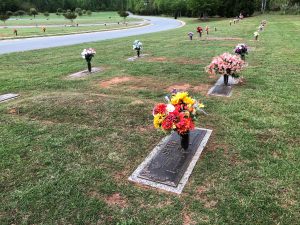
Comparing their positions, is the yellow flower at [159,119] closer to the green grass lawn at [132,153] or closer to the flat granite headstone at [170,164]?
the flat granite headstone at [170,164]

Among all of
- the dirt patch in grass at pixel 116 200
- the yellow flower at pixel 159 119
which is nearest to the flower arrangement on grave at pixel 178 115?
the yellow flower at pixel 159 119

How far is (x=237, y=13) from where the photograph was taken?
1816 inches

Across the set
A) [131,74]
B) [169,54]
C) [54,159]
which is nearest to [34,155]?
[54,159]

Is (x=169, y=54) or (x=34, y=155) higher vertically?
(x=169, y=54)

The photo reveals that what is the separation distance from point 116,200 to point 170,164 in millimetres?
999

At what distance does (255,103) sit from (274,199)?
3.36 meters

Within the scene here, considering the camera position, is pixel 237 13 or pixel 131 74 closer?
pixel 131 74

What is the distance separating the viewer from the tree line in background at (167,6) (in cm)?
4575

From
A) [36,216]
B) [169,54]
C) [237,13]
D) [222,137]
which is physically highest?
[237,13]

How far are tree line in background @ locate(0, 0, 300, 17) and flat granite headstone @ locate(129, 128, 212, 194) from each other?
4488 centimetres

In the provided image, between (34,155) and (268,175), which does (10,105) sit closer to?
(34,155)

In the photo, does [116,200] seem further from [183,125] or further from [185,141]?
[185,141]

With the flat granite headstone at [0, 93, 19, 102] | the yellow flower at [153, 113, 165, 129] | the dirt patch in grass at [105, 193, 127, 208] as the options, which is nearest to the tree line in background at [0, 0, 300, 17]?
the flat granite headstone at [0, 93, 19, 102]

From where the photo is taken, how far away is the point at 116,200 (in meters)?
3.46
